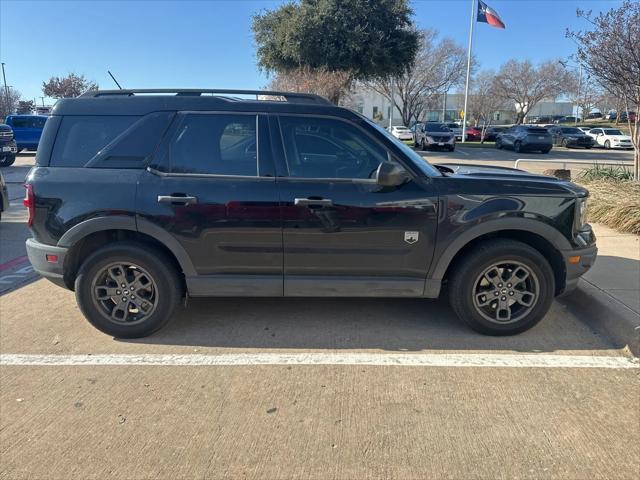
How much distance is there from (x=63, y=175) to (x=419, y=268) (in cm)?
292

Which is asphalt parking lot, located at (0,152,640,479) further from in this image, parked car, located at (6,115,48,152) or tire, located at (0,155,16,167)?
parked car, located at (6,115,48,152)

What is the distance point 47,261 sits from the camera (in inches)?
153

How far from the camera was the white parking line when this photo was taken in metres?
3.57

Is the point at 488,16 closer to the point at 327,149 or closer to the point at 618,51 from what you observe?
the point at 618,51

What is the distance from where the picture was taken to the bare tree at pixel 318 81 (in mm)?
23422

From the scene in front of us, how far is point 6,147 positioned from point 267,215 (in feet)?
62.2

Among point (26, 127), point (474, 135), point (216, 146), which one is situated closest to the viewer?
point (216, 146)

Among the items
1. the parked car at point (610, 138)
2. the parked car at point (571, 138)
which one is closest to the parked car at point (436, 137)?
the parked car at point (571, 138)

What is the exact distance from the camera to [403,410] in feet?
9.83

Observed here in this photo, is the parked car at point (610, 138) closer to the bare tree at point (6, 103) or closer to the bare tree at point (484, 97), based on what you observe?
the bare tree at point (484, 97)

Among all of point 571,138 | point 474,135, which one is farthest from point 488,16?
point 474,135

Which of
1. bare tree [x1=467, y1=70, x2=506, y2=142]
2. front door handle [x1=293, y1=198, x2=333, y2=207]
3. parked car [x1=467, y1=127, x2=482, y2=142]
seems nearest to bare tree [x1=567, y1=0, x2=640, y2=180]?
front door handle [x1=293, y1=198, x2=333, y2=207]

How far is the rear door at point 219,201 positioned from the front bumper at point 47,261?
0.73 m

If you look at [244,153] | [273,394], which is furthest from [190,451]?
[244,153]
